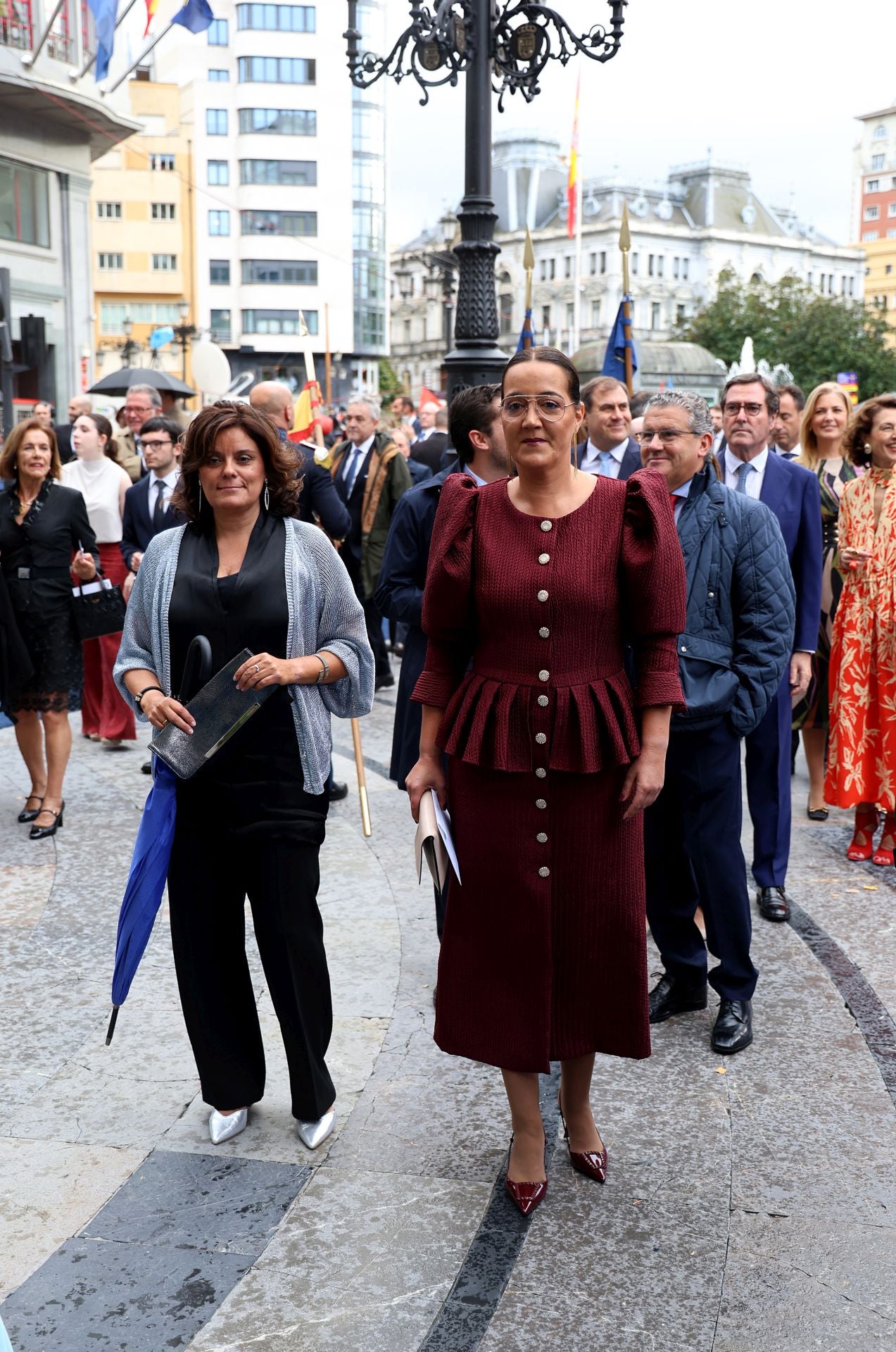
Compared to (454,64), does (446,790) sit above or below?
below

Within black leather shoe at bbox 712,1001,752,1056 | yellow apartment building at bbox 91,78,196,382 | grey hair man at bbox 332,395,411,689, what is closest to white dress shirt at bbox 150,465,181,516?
grey hair man at bbox 332,395,411,689

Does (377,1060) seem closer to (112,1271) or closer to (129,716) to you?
(112,1271)

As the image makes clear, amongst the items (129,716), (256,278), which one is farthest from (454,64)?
(256,278)

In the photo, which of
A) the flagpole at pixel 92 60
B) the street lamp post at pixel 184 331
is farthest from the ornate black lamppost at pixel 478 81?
the street lamp post at pixel 184 331

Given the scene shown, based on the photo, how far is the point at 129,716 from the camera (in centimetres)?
894

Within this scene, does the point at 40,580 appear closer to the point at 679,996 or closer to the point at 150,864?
the point at 150,864

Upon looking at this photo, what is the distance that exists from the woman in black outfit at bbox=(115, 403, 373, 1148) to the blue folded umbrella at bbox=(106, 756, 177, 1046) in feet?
0.28

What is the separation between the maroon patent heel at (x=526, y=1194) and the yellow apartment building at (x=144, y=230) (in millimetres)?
73783

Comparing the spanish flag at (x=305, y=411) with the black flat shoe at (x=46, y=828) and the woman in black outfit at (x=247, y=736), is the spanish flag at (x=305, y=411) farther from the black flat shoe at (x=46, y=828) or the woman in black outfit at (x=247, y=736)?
the woman in black outfit at (x=247, y=736)

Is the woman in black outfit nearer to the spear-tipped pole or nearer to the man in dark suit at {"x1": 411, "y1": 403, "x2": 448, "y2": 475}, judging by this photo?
the spear-tipped pole

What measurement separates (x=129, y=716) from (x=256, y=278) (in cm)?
6806

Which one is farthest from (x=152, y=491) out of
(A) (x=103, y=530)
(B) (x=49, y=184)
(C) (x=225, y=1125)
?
(B) (x=49, y=184)

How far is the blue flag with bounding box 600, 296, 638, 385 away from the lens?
28.8 feet

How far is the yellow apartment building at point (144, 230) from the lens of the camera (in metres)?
73.6
